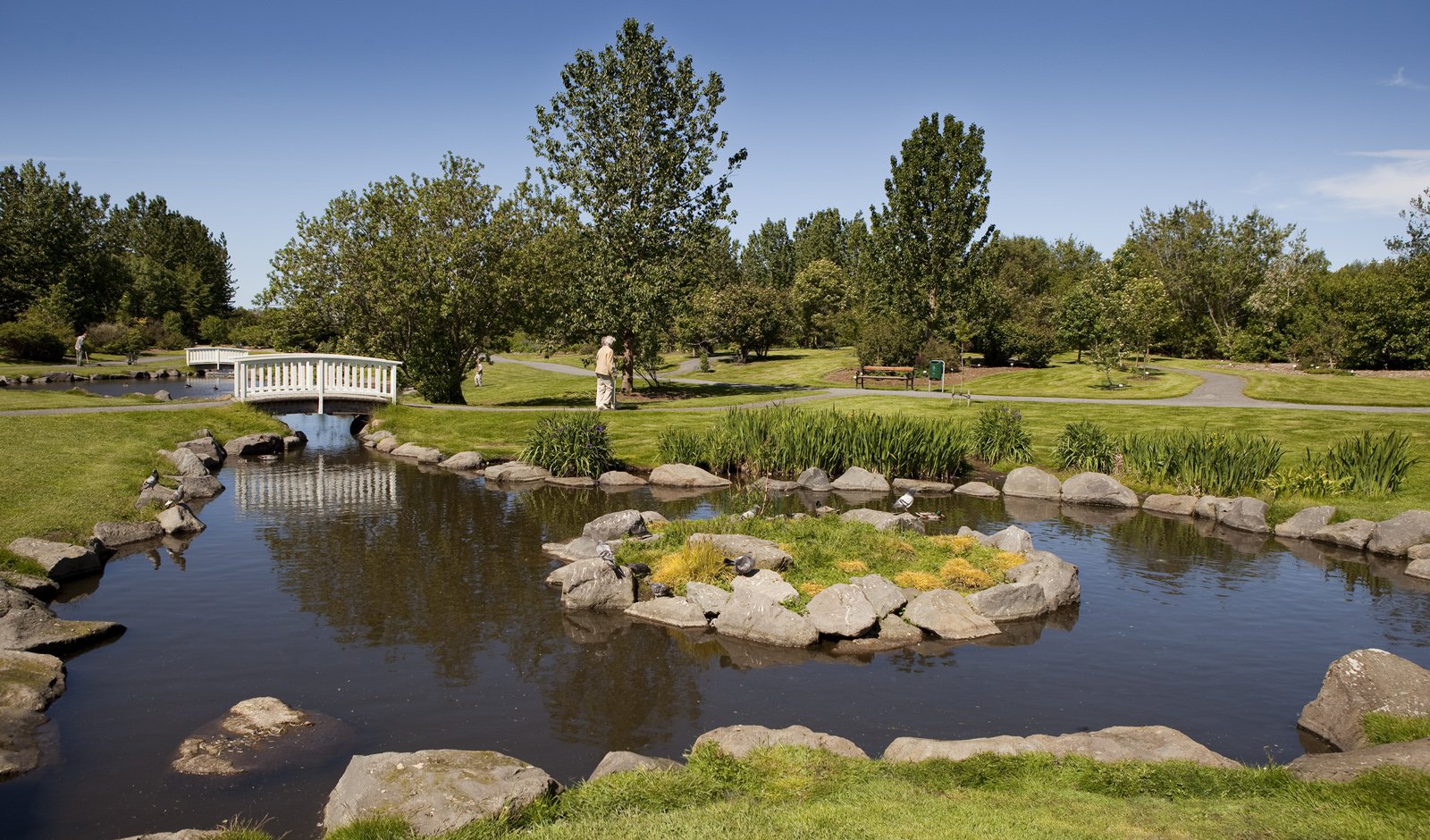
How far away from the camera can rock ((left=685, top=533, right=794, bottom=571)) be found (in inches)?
609

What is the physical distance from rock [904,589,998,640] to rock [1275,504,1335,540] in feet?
32.8

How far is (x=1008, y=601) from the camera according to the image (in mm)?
14148

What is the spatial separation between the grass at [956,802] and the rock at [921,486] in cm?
1619

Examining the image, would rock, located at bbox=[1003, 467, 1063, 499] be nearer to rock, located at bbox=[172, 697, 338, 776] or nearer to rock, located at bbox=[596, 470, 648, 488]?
rock, located at bbox=[596, 470, 648, 488]

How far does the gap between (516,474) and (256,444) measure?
9.03 m

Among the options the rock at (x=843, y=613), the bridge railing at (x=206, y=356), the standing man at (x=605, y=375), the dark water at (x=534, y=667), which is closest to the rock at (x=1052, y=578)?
the dark water at (x=534, y=667)

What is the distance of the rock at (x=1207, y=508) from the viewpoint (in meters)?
21.4

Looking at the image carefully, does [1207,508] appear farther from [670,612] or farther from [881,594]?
[670,612]

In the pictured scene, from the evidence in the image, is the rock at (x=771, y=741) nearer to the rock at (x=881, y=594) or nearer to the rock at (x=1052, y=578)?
the rock at (x=881, y=594)

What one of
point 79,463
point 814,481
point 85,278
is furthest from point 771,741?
point 85,278

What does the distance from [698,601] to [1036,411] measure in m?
23.4

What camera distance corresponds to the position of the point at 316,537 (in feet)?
60.4

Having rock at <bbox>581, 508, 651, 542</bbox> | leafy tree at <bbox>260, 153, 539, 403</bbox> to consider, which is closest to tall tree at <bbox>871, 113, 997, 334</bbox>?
leafy tree at <bbox>260, 153, 539, 403</bbox>

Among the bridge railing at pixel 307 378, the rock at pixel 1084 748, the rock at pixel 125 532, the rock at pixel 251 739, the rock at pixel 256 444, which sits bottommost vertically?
the rock at pixel 251 739
